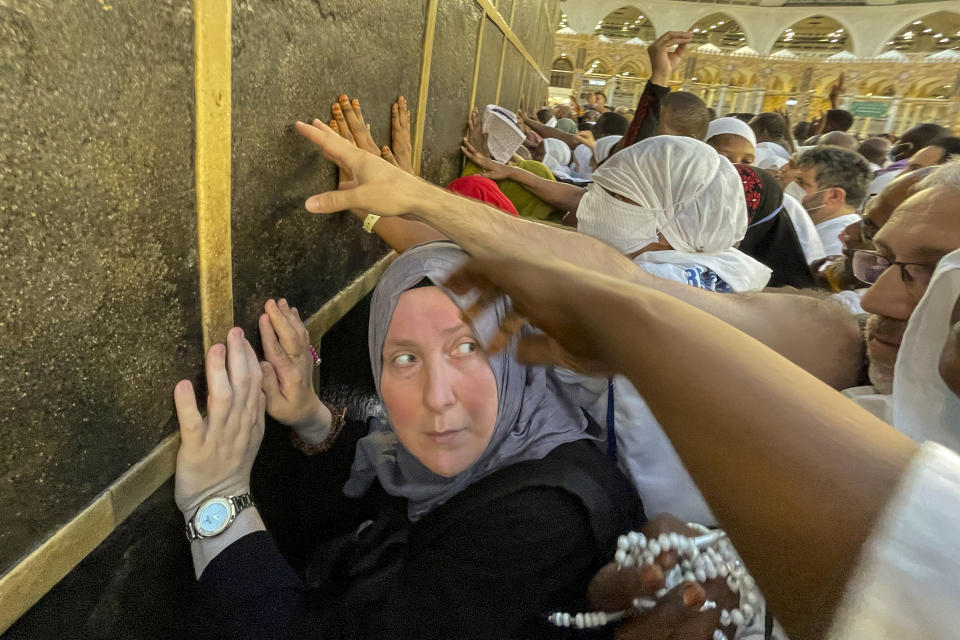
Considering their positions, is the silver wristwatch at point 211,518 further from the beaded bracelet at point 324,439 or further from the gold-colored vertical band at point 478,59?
the gold-colored vertical band at point 478,59

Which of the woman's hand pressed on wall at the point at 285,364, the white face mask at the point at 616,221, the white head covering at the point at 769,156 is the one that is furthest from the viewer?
the white head covering at the point at 769,156

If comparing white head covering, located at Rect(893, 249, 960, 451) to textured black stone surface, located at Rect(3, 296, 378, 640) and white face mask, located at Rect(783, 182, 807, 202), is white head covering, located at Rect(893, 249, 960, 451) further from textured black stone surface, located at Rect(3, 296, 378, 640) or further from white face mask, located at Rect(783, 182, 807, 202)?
white face mask, located at Rect(783, 182, 807, 202)

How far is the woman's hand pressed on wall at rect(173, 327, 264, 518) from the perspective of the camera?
1.04 m

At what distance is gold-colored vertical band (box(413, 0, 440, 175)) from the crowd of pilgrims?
1.58 ft

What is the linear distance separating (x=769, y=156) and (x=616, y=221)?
4.02 m

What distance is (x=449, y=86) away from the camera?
2.52 metres

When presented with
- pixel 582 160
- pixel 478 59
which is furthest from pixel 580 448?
pixel 582 160

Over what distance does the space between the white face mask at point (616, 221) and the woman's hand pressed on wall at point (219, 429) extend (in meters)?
1.35

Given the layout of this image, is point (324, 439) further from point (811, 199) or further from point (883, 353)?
point (811, 199)

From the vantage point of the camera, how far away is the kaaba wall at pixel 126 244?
649mm

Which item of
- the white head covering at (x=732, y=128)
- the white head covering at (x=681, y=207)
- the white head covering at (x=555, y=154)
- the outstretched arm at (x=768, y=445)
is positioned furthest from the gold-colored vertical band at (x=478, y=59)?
the outstretched arm at (x=768, y=445)

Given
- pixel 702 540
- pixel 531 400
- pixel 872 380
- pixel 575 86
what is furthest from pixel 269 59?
pixel 575 86

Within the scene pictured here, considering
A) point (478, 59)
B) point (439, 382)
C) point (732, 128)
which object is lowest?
point (439, 382)

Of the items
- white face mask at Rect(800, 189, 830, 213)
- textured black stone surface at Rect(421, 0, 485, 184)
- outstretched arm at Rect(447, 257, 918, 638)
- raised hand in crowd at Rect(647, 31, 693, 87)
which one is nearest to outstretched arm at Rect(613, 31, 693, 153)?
raised hand in crowd at Rect(647, 31, 693, 87)
